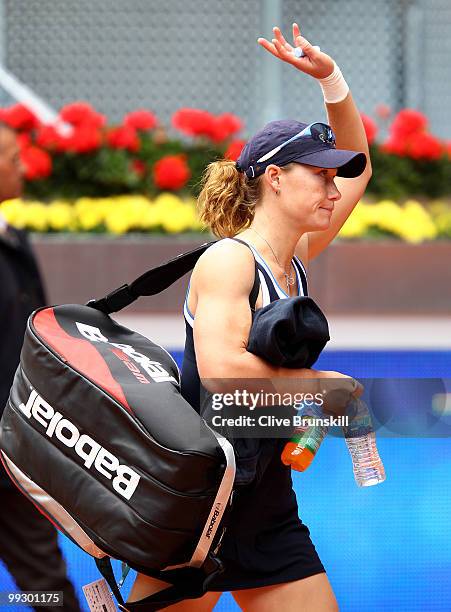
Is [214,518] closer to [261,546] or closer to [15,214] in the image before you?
[261,546]

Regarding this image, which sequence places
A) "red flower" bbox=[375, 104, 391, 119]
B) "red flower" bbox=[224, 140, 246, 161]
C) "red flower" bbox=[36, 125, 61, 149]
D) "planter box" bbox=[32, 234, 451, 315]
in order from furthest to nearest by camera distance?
"red flower" bbox=[375, 104, 391, 119], "red flower" bbox=[36, 125, 61, 149], "planter box" bbox=[32, 234, 451, 315], "red flower" bbox=[224, 140, 246, 161]

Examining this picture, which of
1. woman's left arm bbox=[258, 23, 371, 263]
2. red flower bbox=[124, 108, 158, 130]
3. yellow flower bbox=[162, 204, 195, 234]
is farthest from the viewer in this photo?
red flower bbox=[124, 108, 158, 130]

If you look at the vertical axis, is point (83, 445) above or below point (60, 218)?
above

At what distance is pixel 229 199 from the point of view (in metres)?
2.37

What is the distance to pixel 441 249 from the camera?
8.68 m

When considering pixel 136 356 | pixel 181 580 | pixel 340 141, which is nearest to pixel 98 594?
pixel 181 580

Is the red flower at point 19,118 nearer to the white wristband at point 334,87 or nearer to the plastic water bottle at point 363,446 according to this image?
the white wristband at point 334,87

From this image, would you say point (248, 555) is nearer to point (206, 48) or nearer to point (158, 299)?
point (158, 299)

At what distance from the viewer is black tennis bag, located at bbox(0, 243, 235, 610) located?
1955mm

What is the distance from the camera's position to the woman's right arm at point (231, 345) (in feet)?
6.61

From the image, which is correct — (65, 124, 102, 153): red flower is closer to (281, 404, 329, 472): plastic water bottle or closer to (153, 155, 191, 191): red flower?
(153, 155, 191, 191): red flower

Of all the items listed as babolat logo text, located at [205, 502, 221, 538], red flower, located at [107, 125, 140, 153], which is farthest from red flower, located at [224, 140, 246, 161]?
babolat logo text, located at [205, 502, 221, 538]

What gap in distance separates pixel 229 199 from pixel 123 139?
6.66 m

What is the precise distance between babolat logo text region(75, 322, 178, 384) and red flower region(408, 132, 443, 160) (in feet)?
24.0
